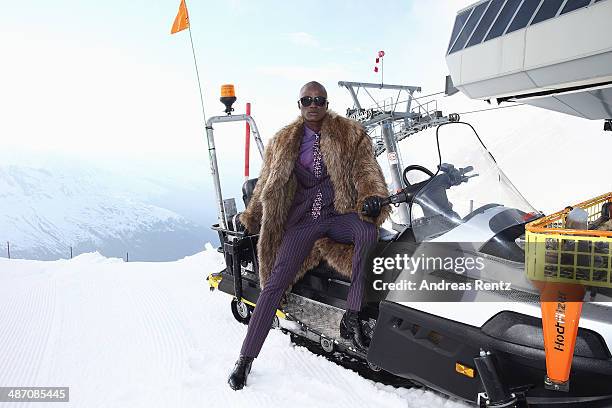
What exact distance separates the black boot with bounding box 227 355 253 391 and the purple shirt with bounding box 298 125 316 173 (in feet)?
4.00

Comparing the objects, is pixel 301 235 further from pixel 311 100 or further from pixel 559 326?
pixel 559 326

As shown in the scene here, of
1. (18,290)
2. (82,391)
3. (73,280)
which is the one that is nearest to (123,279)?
(73,280)

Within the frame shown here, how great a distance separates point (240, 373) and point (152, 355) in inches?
32.1

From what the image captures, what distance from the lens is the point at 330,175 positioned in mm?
3033

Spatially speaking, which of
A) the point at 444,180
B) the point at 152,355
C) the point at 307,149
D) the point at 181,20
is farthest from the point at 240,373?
the point at 181,20

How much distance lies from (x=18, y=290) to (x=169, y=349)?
8.86ft

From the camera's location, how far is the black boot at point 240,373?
2742mm

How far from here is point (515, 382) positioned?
1910mm

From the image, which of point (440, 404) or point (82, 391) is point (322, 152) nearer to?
point (440, 404)

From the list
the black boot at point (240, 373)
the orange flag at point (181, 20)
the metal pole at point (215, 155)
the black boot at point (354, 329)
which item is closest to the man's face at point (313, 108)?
the metal pole at point (215, 155)

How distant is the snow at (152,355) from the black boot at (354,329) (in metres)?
0.27

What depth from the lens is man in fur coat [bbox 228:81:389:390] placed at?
2.85 metres

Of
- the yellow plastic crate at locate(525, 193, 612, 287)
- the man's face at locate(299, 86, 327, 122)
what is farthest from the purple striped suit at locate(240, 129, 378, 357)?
the yellow plastic crate at locate(525, 193, 612, 287)

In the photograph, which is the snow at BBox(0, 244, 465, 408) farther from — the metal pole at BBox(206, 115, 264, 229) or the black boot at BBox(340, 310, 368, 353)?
the metal pole at BBox(206, 115, 264, 229)
